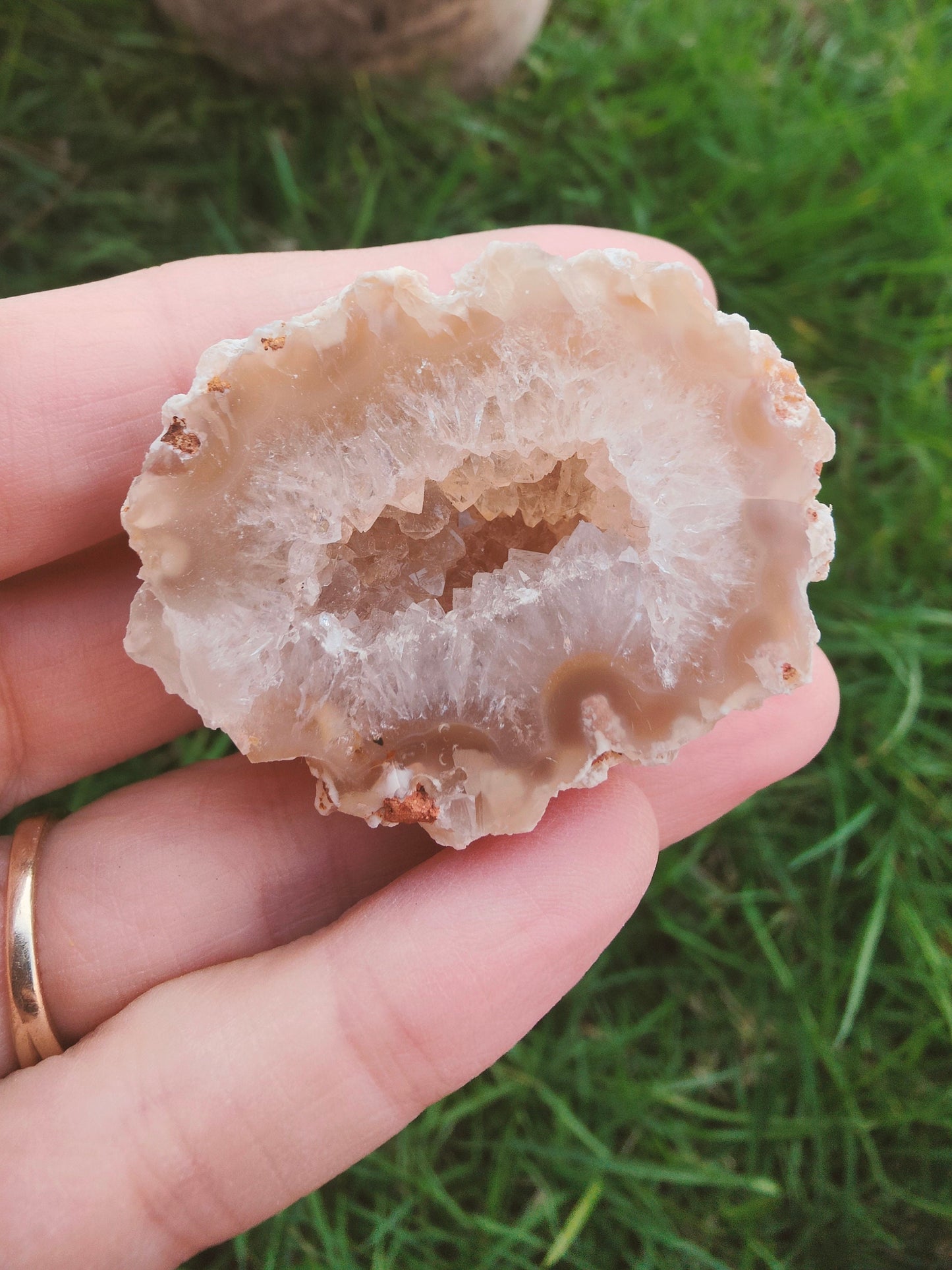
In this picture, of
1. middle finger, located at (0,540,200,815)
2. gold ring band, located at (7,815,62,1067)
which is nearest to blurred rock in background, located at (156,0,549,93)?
middle finger, located at (0,540,200,815)

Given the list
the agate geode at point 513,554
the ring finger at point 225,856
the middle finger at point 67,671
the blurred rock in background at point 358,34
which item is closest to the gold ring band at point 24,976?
the ring finger at point 225,856

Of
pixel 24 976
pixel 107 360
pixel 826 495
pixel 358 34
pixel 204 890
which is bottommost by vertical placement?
pixel 24 976

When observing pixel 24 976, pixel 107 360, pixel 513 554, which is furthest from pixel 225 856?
pixel 107 360

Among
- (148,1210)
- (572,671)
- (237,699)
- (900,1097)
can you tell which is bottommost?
(900,1097)

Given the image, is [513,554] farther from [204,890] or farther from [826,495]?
[826,495]

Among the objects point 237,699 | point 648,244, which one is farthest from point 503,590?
point 648,244

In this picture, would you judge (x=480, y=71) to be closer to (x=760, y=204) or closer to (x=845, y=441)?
(x=760, y=204)

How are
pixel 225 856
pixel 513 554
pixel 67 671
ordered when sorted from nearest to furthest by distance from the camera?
1. pixel 513 554
2. pixel 225 856
3. pixel 67 671

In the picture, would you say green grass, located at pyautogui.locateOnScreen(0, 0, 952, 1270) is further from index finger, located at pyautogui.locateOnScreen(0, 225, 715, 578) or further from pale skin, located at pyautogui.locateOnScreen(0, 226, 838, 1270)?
index finger, located at pyautogui.locateOnScreen(0, 225, 715, 578)
